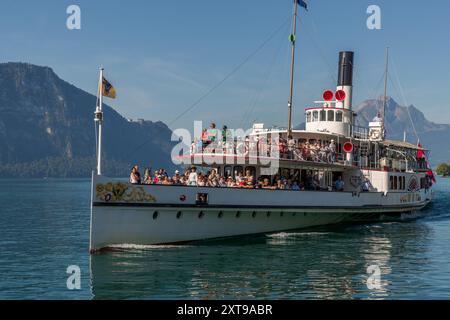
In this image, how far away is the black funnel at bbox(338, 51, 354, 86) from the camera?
33750 mm

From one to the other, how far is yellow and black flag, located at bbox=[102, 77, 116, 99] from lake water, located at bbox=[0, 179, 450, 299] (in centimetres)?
580

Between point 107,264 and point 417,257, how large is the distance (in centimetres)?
1168

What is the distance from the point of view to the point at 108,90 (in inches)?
736

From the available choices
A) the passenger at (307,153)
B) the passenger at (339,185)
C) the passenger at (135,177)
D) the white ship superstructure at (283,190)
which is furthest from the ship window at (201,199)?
the passenger at (339,185)

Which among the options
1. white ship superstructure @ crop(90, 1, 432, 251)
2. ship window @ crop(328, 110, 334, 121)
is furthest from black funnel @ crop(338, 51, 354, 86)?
ship window @ crop(328, 110, 334, 121)

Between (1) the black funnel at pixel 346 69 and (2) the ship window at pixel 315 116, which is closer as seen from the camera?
(2) the ship window at pixel 315 116

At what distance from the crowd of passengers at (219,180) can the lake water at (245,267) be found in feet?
7.76

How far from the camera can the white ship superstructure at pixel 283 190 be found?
19250 mm

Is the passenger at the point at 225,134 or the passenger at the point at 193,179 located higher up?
the passenger at the point at 225,134

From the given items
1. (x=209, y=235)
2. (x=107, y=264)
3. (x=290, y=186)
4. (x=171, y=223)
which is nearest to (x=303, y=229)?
(x=290, y=186)

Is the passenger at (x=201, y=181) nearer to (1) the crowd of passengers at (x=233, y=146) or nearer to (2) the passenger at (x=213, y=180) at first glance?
(2) the passenger at (x=213, y=180)

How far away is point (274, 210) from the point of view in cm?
2314

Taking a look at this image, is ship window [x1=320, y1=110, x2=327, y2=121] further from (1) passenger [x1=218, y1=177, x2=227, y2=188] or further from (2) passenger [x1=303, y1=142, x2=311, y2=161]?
(1) passenger [x1=218, y1=177, x2=227, y2=188]
